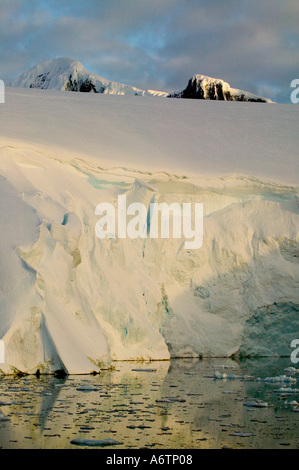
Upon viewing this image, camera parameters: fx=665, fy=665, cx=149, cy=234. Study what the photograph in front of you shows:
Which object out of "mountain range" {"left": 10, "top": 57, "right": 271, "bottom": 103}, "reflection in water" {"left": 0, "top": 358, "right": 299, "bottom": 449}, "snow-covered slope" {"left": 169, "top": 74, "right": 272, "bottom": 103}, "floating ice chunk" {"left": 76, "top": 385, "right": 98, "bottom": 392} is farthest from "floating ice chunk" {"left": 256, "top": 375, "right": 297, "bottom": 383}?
"snow-covered slope" {"left": 169, "top": 74, "right": 272, "bottom": 103}

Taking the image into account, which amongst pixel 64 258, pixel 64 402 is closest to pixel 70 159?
pixel 64 258

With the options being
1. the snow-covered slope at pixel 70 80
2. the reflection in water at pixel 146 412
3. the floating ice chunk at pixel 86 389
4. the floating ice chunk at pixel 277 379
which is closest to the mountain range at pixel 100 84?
the snow-covered slope at pixel 70 80

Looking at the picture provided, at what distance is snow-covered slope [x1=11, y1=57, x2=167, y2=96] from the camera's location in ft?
104

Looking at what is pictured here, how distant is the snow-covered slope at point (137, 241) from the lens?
324 inches

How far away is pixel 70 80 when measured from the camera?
104 ft

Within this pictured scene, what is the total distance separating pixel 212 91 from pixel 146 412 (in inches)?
1072

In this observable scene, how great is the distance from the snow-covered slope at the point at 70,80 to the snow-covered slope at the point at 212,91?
6.35ft

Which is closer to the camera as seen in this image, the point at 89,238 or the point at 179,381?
the point at 179,381

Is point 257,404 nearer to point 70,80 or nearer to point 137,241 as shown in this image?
point 137,241

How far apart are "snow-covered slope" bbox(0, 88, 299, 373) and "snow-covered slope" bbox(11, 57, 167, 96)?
15.3 metres

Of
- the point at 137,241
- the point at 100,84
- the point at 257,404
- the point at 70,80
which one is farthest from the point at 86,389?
the point at 100,84

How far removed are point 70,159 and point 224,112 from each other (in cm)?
640
